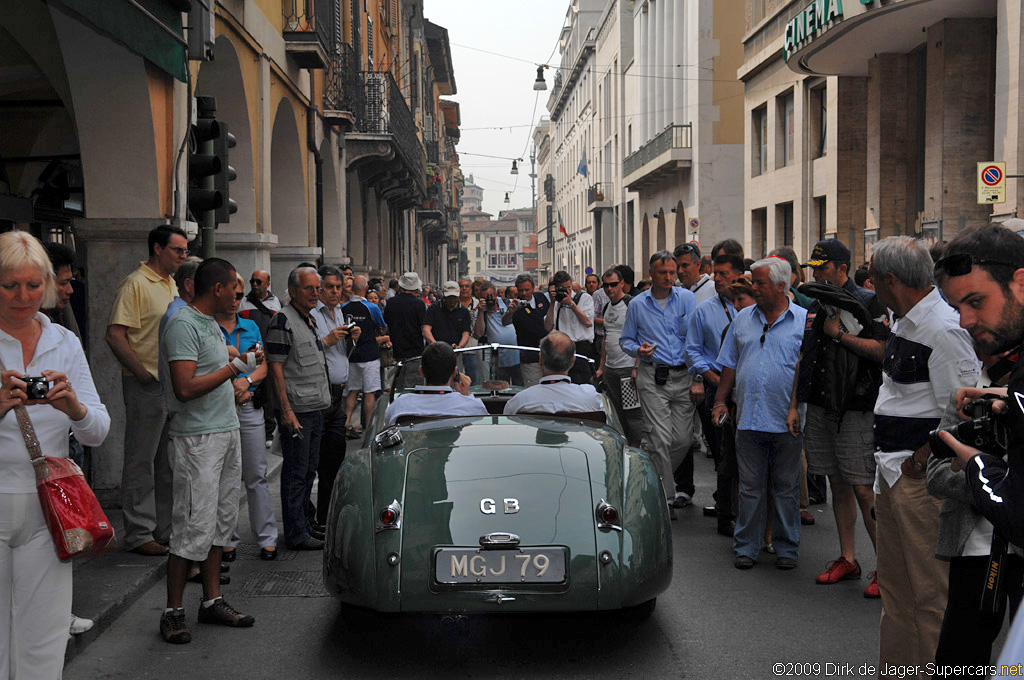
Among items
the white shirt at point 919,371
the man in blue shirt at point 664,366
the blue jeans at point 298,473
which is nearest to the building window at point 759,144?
the man in blue shirt at point 664,366

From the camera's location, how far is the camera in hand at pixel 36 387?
11.6ft

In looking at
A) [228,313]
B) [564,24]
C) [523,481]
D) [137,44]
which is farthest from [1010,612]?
[564,24]

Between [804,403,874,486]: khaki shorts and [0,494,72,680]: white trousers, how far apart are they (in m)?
4.27

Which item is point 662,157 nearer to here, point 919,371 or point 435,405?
point 435,405

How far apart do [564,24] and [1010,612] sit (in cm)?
9722

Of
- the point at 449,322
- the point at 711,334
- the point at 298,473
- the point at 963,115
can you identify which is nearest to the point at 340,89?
the point at 449,322

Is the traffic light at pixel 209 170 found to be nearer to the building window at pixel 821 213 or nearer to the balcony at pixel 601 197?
the building window at pixel 821 213

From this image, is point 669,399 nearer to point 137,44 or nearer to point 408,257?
point 137,44

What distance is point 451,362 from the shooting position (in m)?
6.12

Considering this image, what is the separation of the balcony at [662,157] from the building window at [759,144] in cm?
740

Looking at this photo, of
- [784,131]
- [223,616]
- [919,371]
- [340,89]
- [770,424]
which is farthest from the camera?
[784,131]

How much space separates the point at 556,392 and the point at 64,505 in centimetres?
312

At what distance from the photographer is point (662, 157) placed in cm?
3816

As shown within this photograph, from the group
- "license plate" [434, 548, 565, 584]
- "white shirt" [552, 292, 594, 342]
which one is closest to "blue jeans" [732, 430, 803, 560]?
"license plate" [434, 548, 565, 584]
